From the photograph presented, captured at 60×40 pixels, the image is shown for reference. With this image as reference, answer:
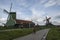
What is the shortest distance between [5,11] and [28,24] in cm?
1721

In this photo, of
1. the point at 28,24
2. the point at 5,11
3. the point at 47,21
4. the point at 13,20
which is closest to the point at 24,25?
the point at 28,24

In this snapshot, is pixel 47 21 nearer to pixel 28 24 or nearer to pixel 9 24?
pixel 28 24

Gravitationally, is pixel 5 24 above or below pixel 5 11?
below

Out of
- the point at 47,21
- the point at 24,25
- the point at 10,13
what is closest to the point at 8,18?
the point at 10,13

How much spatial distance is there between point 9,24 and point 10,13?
5586mm

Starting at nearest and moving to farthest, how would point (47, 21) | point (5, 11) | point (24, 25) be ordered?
point (5, 11)
point (24, 25)
point (47, 21)

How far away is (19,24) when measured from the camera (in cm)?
7731

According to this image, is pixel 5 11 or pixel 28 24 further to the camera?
pixel 28 24

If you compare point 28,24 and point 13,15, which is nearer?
point 13,15

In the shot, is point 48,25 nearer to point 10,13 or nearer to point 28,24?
point 28,24

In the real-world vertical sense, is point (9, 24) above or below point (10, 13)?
below

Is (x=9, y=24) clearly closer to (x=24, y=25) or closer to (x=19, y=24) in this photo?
(x=19, y=24)

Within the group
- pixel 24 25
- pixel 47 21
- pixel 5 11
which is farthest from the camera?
pixel 47 21

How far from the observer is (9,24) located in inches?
2972
